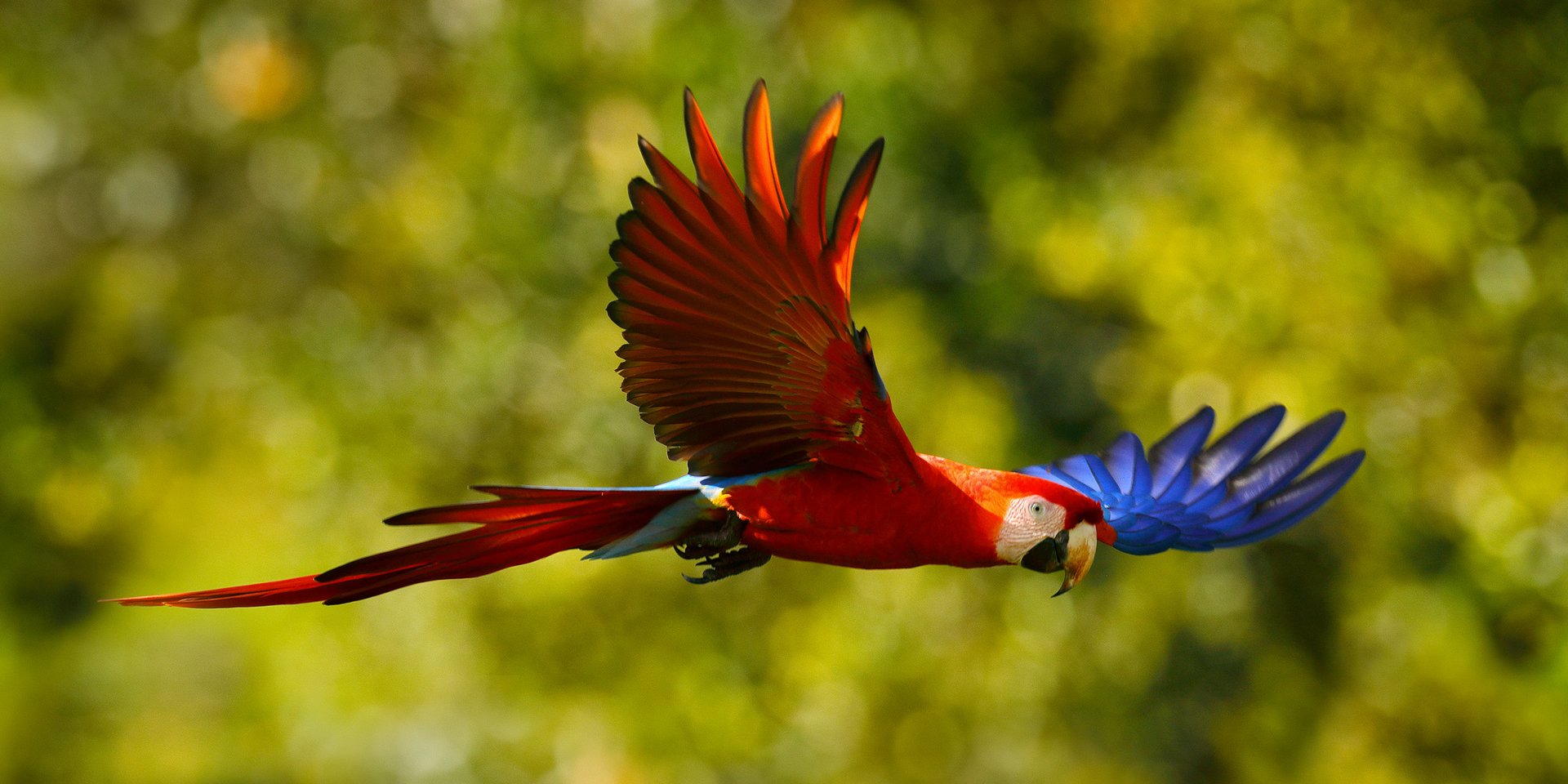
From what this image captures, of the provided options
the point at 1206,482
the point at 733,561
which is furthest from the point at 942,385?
the point at 733,561

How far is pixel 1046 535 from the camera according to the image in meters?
1.31

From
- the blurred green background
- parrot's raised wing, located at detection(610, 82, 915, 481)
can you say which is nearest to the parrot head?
parrot's raised wing, located at detection(610, 82, 915, 481)

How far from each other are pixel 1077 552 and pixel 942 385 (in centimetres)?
245

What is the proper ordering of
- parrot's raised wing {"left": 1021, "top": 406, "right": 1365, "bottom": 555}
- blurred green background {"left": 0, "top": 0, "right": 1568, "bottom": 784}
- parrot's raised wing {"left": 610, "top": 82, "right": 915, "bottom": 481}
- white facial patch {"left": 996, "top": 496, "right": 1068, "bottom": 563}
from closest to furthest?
parrot's raised wing {"left": 610, "top": 82, "right": 915, "bottom": 481}, white facial patch {"left": 996, "top": 496, "right": 1068, "bottom": 563}, parrot's raised wing {"left": 1021, "top": 406, "right": 1365, "bottom": 555}, blurred green background {"left": 0, "top": 0, "right": 1568, "bottom": 784}

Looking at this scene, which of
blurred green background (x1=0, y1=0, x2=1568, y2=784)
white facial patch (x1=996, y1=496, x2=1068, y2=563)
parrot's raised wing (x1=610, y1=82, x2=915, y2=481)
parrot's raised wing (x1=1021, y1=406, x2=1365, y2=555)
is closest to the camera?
parrot's raised wing (x1=610, y1=82, x2=915, y2=481)

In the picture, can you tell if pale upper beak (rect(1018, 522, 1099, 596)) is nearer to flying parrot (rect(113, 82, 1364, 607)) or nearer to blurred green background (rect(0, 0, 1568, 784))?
flying parrot (rect(113, 82, 1364, 607))

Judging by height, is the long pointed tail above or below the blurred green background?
below

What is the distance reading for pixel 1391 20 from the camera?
3.78 meters

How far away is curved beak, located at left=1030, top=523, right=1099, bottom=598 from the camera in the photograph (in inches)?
51.9

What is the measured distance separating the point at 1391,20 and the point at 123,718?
4291 millimetres

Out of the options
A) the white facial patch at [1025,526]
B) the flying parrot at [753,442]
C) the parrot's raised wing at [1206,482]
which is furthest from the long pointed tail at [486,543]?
the parrot's raised wing at [1206,482]

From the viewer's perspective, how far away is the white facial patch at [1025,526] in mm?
1312

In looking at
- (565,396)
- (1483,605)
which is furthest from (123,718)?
(1483,605)

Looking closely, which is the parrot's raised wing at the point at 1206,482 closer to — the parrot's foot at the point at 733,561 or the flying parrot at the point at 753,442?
the flying parrot at the point at 753,442
